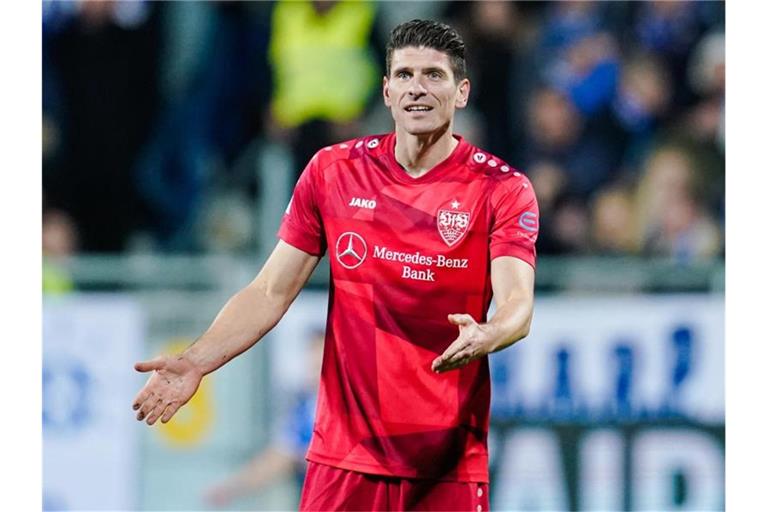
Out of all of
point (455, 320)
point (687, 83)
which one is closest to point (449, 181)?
point (455, 320)

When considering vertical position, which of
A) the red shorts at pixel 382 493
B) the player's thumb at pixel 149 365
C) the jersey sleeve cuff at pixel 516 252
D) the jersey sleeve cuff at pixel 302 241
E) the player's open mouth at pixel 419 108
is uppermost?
the player's open mouth at pixel 419 108

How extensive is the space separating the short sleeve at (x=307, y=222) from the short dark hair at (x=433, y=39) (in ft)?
2.00

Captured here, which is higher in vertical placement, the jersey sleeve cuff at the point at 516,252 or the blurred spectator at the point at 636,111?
the blurred spectator at the point at 636,111

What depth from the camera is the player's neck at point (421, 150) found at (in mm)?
5613

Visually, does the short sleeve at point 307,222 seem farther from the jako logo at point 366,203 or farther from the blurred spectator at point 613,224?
the blurred spectator at point 613,224

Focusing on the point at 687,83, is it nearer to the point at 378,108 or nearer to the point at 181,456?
the point at 378,108

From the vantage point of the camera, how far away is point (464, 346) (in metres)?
4.79

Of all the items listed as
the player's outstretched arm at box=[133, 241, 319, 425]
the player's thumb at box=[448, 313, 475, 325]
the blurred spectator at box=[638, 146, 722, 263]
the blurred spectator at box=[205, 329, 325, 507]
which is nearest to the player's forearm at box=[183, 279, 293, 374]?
the player's outstretched arm at box=[133, 241, 319, 425]

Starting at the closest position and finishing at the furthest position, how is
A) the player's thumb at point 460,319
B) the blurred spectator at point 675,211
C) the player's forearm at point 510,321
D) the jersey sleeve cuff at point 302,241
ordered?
the player's thumb at point 460,319
the player's forearm at point 510,321
the jersey sleeve cuff at point 302,241
the blurred spectator at point 675,211

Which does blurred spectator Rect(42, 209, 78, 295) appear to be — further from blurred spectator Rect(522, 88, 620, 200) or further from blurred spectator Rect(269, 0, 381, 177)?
blurred spectator Rect(522, 88, 620, 200)

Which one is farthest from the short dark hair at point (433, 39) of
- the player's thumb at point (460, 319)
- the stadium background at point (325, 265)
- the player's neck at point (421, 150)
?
the stadium background at point (325, 265)

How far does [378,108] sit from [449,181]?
14.7 feet

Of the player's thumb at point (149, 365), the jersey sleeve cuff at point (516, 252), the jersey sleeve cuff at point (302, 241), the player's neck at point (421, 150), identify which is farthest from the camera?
the jersey sleeve cuff at point (302, 241)

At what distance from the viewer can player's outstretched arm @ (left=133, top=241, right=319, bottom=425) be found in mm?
5309
